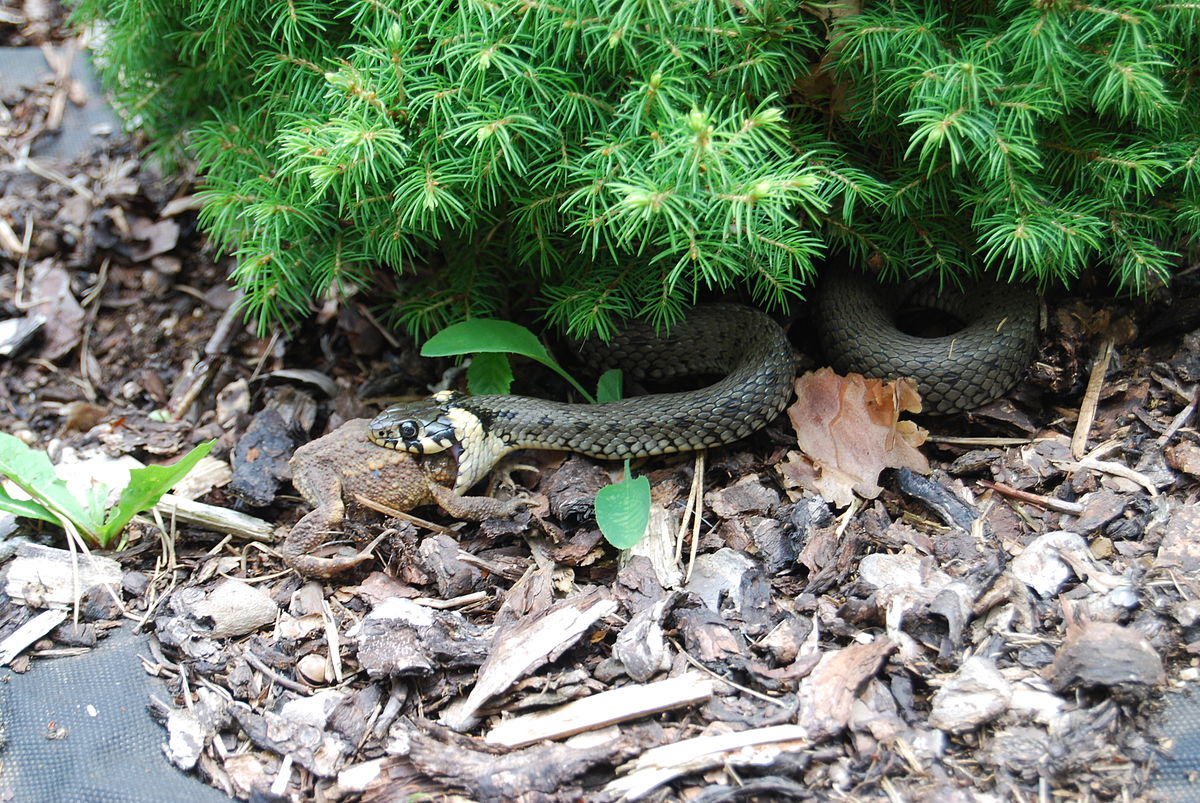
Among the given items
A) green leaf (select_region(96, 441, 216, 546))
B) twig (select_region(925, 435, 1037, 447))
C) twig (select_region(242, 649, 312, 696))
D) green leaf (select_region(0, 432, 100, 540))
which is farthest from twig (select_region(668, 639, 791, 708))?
green leaf (select_region(0, 432, 100, 540))

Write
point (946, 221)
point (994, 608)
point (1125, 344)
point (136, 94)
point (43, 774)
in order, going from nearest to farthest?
point (43, 774), point (994, 608), point (946, 221), point (1125, 344), point (136, 94)

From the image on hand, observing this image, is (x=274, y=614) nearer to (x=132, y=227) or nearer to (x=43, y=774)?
(x=43, y=774)

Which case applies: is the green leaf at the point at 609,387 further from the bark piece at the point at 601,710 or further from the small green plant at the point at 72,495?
the small green plant at the point at 72,495

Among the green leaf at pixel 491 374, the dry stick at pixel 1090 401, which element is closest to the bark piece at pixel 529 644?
the green leaf at pixel 491 374

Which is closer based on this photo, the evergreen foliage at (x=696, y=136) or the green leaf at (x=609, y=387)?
the evergreen foliage at (x=696, y=136)

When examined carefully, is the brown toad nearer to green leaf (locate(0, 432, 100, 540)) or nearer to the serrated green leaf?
the serrated green leaf

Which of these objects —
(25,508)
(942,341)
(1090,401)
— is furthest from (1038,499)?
(25,508)

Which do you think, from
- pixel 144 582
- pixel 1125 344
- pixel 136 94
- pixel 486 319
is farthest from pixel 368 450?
pixel 1125 344


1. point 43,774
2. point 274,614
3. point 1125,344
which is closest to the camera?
point 43,774
